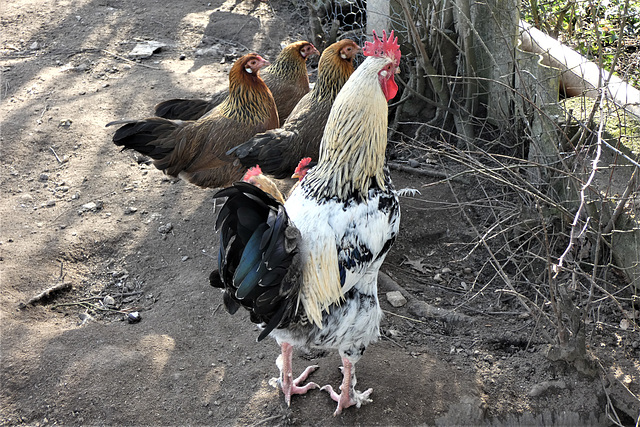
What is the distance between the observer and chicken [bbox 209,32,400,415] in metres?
2.82

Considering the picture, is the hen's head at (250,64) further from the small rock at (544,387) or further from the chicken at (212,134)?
the small rock at (544,387)

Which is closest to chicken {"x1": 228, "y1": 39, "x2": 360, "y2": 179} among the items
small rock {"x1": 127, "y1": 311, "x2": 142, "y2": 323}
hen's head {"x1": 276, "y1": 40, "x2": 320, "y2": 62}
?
hen's head {"x1": 276, "y1": 40, "x2": 320, "y2": 62}

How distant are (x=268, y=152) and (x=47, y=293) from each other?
6.82 feet

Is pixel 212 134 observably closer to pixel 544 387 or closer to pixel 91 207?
pixel 91 207

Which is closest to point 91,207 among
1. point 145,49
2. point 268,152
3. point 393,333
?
point 268,152

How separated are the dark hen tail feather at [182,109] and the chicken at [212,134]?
0.45 meters

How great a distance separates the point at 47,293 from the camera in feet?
14.1

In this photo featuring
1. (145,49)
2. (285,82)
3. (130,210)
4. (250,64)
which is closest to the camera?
(250,64)

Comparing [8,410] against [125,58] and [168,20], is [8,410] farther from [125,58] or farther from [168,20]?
[168,20]

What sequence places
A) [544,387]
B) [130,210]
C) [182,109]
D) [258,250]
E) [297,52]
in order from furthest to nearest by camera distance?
[297,52] → [182,109] → [130,210] → [544,387] → [258,250]

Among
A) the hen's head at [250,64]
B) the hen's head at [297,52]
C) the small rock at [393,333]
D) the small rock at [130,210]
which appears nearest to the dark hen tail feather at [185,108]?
the hen's head at [250,64]

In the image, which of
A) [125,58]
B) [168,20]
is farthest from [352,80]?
[168,20]

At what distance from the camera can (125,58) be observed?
7.71 meters

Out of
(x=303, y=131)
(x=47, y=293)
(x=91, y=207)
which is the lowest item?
(x=47, y=293)
